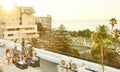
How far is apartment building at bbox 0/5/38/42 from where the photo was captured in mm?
48031

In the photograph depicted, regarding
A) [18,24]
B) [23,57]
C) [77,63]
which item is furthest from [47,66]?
[18,24]

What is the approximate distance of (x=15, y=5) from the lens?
5594 centimetres

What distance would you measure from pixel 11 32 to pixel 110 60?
28011mm

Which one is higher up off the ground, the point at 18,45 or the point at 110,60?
the point at 18,45

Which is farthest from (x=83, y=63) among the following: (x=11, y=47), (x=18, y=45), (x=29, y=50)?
(x=11, y=47)

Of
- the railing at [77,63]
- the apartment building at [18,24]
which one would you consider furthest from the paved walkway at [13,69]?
the apartment building at [18,24]

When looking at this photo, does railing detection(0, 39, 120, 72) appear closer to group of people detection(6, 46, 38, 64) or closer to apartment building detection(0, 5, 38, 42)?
group of people detection(6, 46, 38, 64)

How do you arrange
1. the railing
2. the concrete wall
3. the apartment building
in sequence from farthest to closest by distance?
the apartment building, the concrete wall, the railing

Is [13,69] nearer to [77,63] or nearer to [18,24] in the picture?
[77,63]

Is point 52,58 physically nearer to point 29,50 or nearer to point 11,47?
point 29,50

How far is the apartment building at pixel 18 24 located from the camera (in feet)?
158

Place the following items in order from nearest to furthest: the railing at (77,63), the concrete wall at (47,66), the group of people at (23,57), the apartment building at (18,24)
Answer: the railing at (77,63) < the concrete wall at (47,66) < the group of people at (23,57) < the apartment building at (18,24)

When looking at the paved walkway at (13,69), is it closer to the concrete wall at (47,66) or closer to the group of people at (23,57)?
the concrete wall at (47,66)

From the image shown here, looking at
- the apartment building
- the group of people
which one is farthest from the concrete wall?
the apartment building
